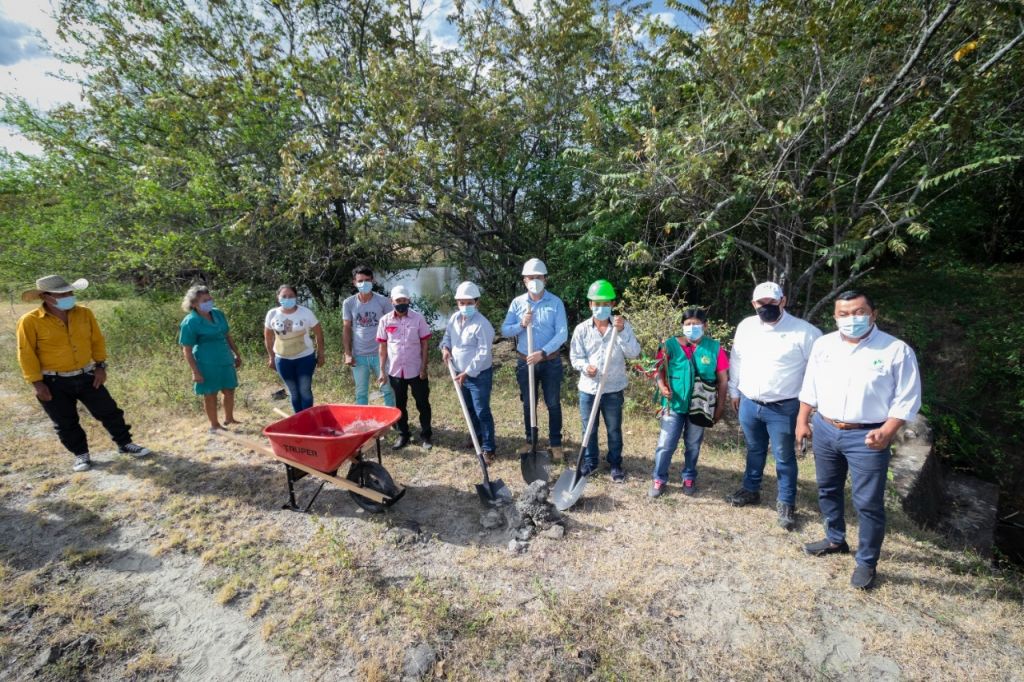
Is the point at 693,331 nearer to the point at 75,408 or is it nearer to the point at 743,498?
the point at 743,498

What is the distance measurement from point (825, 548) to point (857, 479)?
73 cm

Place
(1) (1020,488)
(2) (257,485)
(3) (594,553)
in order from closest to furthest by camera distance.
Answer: (3) (594,553) → (2) (257,485) → (1) (1020,488)

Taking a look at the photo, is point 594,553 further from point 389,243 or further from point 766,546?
point 389,243

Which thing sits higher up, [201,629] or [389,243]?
[389,243]

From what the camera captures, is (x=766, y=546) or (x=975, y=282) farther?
(x=975, y=282)

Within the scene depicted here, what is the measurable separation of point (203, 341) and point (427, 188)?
13.5ft

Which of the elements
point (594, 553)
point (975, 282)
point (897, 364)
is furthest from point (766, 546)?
point (975, 282)

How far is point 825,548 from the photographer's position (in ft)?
10.3

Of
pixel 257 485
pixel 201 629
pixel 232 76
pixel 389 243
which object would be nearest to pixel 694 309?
pixel 201 629

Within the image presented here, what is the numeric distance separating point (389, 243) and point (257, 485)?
6.27m

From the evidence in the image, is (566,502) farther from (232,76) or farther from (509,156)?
(232,76)

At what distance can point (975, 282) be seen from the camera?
908 centimetres

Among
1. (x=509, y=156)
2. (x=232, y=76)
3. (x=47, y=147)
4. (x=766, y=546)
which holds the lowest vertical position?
(x=766, y=546)

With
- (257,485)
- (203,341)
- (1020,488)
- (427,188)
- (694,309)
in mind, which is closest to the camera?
(694,309)
